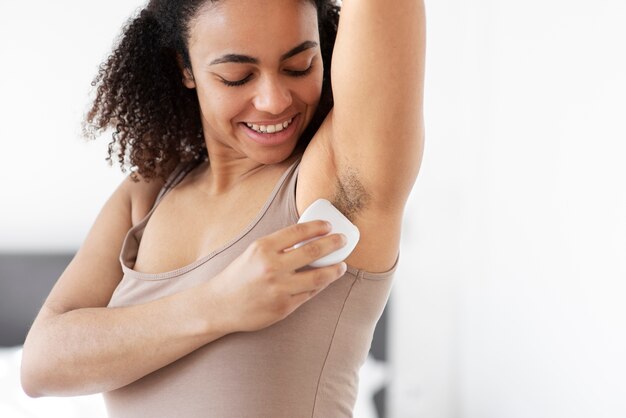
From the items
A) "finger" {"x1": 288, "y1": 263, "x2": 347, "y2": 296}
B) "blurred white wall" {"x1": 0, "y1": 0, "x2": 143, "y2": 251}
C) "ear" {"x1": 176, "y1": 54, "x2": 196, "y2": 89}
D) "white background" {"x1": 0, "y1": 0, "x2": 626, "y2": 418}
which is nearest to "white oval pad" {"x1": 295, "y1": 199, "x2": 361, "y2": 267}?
"finger" {"x1": 288, "y1": 263, "x2": 347, "y2": 296}

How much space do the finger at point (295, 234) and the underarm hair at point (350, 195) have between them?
77 mm

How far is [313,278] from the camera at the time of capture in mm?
904

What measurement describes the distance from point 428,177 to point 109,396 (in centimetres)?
202

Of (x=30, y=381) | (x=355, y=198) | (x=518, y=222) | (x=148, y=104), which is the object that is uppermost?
(x=148, y=104)

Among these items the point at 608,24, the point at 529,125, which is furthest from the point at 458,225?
the point at 608,24

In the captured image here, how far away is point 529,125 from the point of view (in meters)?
2.58

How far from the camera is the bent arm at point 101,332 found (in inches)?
38.7

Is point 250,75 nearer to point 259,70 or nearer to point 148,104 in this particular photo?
point 259,70

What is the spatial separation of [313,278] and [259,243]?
0.25ft

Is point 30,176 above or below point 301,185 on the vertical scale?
above

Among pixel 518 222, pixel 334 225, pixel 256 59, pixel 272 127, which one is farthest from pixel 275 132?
pixel 518 222

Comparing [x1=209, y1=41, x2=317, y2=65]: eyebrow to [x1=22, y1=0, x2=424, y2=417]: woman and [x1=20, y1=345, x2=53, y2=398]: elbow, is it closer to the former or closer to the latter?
[x1=22, y1=0, x2=424, y2=417]: woman

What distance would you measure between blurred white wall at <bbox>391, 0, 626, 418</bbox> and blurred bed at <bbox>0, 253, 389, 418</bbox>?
46 cm

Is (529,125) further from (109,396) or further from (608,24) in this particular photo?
(109,396)
